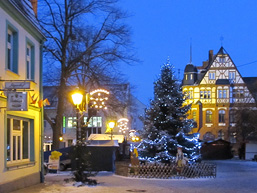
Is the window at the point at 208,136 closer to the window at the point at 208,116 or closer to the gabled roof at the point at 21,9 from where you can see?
the window at the point at 208,116

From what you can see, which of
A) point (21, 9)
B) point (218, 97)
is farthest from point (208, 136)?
point (21, 9)

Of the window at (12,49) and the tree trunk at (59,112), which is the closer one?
the window at (12,49)

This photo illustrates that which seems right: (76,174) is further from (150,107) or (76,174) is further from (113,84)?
(113,84)

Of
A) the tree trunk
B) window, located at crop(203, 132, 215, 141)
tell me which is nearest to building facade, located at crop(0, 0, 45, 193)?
the tree trunk

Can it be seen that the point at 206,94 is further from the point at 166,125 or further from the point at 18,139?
the point at 18,139

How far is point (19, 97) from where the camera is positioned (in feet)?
44.0

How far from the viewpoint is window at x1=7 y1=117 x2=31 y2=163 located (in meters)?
15.7

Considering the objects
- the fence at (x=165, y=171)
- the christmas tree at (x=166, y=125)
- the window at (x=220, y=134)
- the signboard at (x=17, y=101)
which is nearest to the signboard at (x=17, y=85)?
the signboard at (x=17, y=101)

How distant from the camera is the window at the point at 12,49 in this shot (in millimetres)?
15719

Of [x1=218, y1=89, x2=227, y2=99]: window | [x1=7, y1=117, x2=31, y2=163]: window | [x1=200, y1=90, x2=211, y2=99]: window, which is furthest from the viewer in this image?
[x1=200, y1=90, x2=211, y2=99]: window

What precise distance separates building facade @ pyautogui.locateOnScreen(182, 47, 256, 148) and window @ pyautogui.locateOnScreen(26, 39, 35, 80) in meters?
53.6

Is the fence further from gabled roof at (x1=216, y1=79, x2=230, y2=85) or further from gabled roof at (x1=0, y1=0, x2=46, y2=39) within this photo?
gabled roof at (x1=216, y1=79, x2=230, y2=85)

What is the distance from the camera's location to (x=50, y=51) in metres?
31.6

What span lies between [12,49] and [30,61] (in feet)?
7.94
